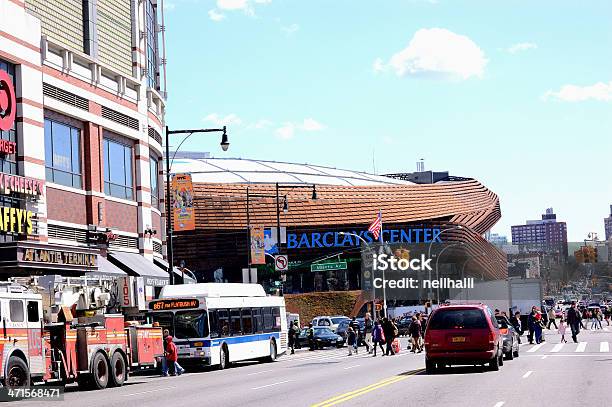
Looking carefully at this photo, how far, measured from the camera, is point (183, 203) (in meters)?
51.5

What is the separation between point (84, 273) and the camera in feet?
139

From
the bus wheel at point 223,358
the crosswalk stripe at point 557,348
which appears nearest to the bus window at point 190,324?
the bus wheel at point 223,358

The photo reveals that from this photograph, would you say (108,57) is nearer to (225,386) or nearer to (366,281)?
(225,386)

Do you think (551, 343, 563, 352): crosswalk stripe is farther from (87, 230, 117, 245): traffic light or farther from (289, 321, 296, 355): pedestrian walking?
(87, 230, 117, 245): traffic light

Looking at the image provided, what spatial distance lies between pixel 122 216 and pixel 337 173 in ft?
315

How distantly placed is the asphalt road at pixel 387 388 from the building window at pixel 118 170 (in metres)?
17.3

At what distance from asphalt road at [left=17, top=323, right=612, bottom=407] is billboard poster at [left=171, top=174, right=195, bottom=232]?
1632cm

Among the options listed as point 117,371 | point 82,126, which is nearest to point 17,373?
point 117,371

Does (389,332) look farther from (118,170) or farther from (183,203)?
(118,170)

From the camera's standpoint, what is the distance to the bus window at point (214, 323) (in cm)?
3969

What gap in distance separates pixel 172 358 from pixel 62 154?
1230 cm

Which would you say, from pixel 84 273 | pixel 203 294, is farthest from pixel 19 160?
pixel 203 294

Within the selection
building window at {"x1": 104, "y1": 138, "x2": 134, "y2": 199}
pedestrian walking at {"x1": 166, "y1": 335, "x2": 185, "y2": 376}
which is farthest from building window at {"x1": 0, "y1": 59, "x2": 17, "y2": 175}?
pedestrian walking at {"x1": 166, "y1": 335, "x2": 185, "y2": 376}

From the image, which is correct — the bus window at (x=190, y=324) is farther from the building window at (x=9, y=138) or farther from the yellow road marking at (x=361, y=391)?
the yellow road marking at (x=361, y=391)
